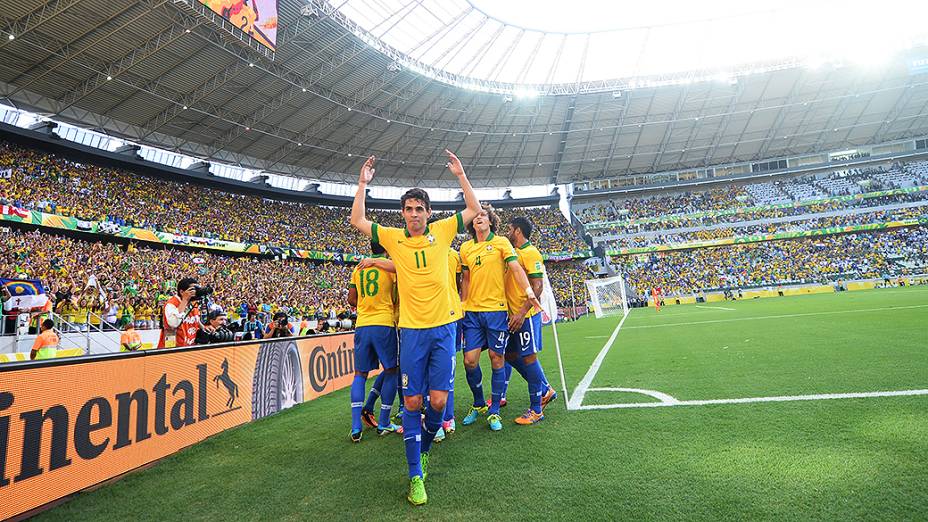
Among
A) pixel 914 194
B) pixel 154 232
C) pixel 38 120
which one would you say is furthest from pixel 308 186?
pixel 914 194

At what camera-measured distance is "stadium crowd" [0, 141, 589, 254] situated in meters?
22.3

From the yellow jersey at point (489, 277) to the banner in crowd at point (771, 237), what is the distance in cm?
4402

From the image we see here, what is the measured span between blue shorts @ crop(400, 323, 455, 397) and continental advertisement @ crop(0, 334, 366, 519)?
2.56 meters

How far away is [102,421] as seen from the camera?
376 cm

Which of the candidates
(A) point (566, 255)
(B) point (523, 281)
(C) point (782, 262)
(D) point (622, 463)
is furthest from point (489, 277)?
(C) point (782, 262)

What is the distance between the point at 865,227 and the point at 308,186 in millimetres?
50002

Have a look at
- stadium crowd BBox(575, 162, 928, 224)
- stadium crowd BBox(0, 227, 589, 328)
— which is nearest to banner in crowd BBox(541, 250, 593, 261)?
stadium crowd BBox(575, 162, 928, 224)

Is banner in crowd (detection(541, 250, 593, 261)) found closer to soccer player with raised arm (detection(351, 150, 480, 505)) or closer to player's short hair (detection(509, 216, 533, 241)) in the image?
player's short hair (detection(509, 216, 533, 241))

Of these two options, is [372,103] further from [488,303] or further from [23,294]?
[488,303]

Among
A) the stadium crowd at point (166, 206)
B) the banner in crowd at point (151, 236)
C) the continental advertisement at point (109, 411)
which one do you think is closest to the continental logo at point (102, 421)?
the continental advertisement at point (109, 411)

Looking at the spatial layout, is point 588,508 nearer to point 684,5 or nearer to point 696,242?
point 684,5

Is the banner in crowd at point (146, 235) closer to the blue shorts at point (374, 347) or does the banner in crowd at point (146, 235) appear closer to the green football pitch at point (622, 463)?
the green football pitch at point (622, 463)

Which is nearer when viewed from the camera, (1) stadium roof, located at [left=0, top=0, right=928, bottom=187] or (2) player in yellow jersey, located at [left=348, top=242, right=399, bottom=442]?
(2) player in yellow jersey, located at [left=348, top=242, right=399, bottom=442]

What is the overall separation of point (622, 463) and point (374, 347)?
2676mm
